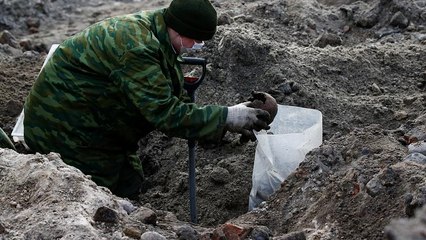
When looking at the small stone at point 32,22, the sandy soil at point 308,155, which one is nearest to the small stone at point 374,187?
the sandy soil at point 308,155

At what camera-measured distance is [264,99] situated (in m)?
5.12

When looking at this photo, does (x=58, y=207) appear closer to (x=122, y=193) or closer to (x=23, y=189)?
(x=23, y=189)

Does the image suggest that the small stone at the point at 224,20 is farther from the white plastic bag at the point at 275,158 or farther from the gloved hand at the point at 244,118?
the gloved hand at the point at 244,118

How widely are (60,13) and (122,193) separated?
16.6 feet

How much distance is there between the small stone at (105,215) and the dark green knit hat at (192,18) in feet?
4.02

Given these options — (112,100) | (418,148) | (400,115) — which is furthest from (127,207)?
(400,115)

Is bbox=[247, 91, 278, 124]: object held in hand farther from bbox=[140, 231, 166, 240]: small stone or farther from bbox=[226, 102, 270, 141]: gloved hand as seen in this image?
bbox=[140, 231, 166, 240]: small stone

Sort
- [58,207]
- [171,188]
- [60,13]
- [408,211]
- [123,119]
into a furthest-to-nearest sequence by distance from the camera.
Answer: [60,13]
[171,188]
[123,119]
[58,207]
[408,211]

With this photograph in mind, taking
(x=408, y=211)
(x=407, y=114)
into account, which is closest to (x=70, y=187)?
(x=408, y=211)

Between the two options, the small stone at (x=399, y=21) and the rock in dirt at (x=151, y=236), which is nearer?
the rock in dirt at (x=151, y=236)

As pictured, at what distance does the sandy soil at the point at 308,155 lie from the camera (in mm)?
4090

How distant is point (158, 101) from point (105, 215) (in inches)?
36.8

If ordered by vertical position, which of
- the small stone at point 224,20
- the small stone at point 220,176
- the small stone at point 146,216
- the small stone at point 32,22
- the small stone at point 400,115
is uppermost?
Answer: the small stone at point 146,216

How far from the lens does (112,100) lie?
5211 mm
